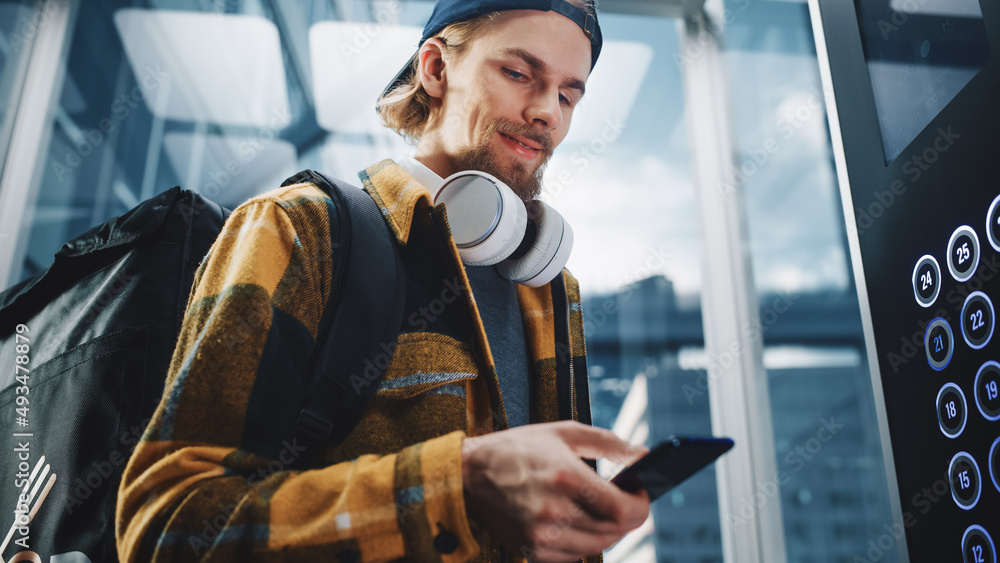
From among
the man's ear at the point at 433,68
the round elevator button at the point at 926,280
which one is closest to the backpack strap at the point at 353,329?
the man's ear at the point at 433,68

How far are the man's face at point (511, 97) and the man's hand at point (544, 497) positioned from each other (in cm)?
63

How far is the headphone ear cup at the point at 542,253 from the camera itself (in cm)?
105

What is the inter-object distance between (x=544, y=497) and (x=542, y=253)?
1.82 feet

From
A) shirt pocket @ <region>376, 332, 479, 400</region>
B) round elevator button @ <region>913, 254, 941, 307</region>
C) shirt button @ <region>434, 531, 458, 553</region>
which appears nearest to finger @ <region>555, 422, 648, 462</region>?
shirt button @ <region>434, 531, 458, 553</region>

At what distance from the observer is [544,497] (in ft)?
1.76

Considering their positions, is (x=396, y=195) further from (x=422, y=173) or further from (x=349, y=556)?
(x=349, y=556)

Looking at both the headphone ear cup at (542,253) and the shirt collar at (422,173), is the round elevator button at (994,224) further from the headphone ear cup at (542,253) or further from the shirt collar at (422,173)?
the shirt collar at (422,173)

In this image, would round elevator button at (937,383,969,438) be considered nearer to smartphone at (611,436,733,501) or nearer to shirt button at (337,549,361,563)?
smartphone at (611,436,733,501)

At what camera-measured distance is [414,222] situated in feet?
2.95

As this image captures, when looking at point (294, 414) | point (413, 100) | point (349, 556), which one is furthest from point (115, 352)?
point (413, 100)

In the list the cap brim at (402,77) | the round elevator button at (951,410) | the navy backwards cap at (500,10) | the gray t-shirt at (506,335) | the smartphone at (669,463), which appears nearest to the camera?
the smartphone at (669,463)

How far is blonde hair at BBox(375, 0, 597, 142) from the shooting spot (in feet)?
3.97

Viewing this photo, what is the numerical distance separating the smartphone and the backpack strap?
0.30 m

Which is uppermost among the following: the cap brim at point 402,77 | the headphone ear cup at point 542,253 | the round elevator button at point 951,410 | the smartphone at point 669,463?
the cap brim at point 402,77
